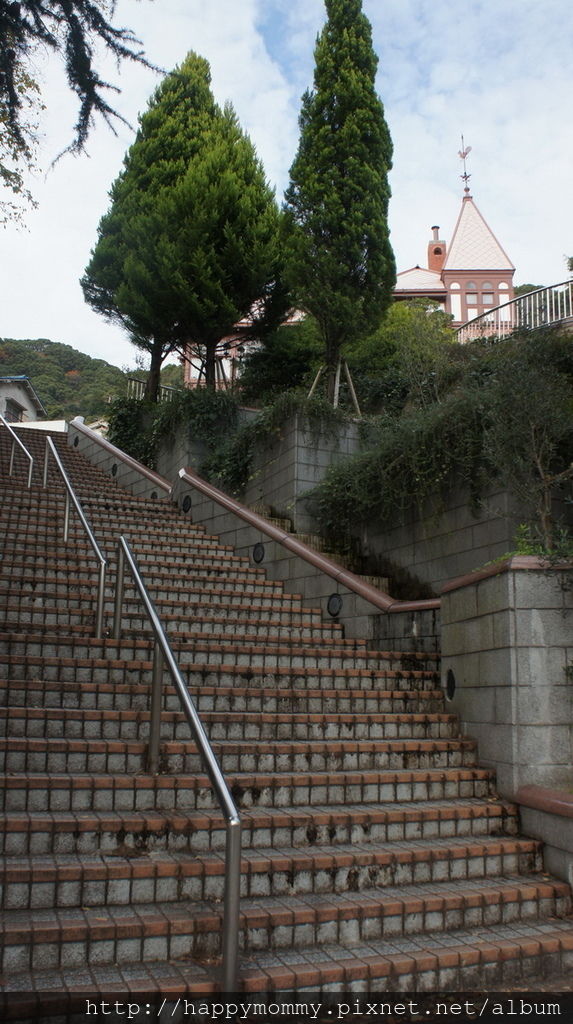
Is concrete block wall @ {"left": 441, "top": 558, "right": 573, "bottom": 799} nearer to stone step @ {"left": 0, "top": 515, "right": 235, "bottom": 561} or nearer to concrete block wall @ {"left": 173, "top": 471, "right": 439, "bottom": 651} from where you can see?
concrete block wall @ {"left": 173, "top": 471, "right": 439, "bottom": 651}

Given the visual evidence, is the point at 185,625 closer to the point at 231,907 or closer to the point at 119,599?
the point at 119,599

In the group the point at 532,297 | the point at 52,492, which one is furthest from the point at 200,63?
the point at 52,492

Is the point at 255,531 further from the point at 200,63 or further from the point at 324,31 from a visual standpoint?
the point at 200,63

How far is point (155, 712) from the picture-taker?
4.24 metres

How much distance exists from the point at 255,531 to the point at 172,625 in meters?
3.10

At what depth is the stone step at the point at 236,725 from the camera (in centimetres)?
448

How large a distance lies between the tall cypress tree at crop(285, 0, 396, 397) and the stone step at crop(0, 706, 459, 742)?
862 centimetres

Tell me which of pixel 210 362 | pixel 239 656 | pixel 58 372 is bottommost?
pixel 239 656

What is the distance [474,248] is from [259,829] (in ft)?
154

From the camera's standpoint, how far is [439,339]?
14.2 m

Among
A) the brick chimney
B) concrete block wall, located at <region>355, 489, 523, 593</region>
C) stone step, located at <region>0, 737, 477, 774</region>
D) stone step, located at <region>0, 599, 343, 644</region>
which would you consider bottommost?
stone step, located at <region>0, 737, 477, 774</region>

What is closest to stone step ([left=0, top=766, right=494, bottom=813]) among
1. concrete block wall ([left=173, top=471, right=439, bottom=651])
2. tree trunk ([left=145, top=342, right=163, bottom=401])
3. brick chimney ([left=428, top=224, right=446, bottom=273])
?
concrete block wall ([left=173, top=471, right=439, bottom=651])

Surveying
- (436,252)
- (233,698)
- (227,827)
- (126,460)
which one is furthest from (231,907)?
(436,252)

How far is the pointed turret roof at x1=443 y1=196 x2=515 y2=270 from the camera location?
45.4 meters
